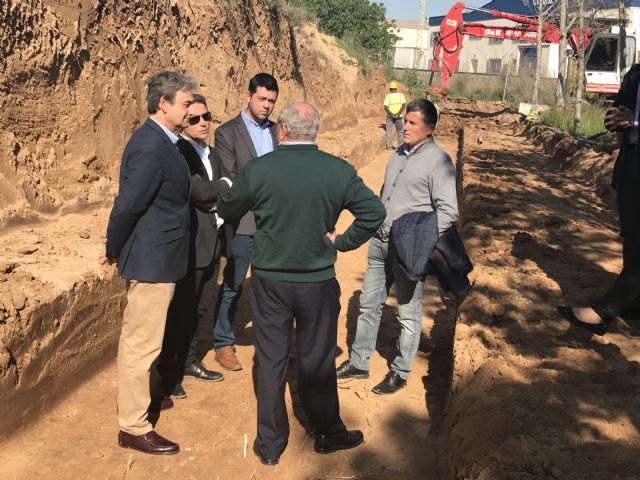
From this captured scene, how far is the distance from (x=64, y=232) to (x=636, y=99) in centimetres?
441

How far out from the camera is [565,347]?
413 cm

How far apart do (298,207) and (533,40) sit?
28792 millimetres

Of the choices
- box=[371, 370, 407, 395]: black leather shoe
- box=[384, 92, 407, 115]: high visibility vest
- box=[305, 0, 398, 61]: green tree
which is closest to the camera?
box=[371, 370, 407, 395]: black leather shoe

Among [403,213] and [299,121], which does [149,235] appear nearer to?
[299,121]

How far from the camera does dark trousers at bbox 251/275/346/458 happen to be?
3.52 m

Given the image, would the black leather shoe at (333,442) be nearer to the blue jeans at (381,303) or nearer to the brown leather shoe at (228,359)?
the blue jeans at (381,303)

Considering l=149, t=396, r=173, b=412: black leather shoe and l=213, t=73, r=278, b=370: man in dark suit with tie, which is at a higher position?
l=213, t=73, r=278, b=370: man in dark suit with tie

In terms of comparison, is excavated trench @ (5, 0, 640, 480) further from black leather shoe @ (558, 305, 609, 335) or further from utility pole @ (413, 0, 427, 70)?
utility pole @ (413, 0, 427, 70)

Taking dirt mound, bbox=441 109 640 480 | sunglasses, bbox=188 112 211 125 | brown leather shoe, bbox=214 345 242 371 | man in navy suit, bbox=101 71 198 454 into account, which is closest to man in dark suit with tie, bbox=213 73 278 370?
brown leather shoe, bbox=214 345 242 371

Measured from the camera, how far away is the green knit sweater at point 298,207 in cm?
336

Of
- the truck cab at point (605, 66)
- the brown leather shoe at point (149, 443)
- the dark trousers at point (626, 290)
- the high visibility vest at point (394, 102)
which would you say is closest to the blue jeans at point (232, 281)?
the brown leather shoe at point (149, 443)

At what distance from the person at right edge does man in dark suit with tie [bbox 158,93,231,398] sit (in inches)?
89.2

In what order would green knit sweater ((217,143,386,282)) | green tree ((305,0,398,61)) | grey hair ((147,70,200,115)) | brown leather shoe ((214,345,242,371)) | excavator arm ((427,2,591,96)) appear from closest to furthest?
green knit sweater ((217,143,386,282)) < grey hair ((147,70,200,115)) < brown leather shoe ((214,345,242,371)) < excavator arm ((427,2,591,96)) < green tree ((305,0,398,61))

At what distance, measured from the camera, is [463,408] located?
12.0 feet
